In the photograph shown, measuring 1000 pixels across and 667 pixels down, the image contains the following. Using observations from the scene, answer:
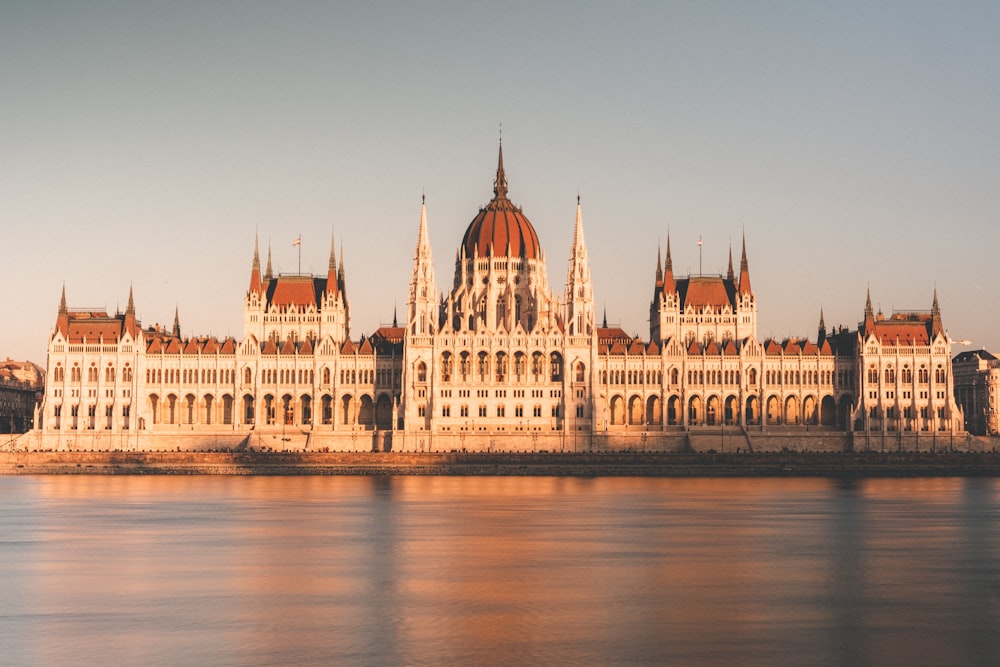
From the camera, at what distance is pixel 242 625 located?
42625mm

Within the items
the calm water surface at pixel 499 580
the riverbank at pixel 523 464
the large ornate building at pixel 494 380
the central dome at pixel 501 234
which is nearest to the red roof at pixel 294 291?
the large ornate building at pixel 494 380

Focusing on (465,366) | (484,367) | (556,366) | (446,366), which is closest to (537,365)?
(556,366)

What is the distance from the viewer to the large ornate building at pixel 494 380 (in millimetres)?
131250

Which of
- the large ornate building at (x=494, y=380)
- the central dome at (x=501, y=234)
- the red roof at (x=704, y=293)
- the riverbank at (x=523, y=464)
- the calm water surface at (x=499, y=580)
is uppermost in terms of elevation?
the central dome at (x=501, y=234)

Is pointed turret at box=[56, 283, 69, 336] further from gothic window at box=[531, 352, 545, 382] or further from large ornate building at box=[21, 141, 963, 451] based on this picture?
gothic window at box=[531, 352, 545, 382]

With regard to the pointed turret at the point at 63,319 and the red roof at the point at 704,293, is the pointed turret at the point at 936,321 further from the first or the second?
the pointed turret at the point at 63,319

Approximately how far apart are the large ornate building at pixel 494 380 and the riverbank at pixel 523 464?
6.44 meters

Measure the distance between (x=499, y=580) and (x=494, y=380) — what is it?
80.4 metres

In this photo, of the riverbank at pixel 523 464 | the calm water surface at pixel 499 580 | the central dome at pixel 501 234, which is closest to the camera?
the calm water surface at pixel 499 580

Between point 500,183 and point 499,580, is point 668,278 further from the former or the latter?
point 499,580

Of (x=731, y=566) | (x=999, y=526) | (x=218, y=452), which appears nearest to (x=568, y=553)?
(x=731, y=566)

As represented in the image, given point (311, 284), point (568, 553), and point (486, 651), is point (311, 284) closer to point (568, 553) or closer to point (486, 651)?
point (568, 553)

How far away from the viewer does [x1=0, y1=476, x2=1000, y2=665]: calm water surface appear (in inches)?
1565

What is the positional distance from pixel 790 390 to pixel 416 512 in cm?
6610
